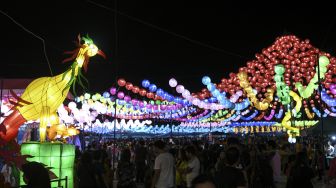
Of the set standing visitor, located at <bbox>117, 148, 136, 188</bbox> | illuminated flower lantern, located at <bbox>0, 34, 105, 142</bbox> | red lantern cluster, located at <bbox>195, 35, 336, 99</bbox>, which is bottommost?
standing visitor, located at <bbox>117, 148, 136, 188</bbox>

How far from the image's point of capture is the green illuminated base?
28.8 ft

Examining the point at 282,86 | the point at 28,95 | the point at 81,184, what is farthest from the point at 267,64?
the point at 81,184

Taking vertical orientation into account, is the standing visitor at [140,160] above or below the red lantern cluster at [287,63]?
below

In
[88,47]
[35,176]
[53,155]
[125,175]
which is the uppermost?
[88,47]

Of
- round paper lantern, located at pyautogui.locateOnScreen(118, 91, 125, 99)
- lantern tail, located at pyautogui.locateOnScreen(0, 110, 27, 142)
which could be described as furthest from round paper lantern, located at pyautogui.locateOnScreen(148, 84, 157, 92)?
lantern tail, located at pyautogui.locateOnScreen(0, 110, 27, 142)

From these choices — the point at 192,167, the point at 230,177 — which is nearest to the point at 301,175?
the point at 192,167

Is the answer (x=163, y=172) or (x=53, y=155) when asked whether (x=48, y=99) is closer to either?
(x=53, y=155)

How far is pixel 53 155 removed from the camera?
890 centimetres

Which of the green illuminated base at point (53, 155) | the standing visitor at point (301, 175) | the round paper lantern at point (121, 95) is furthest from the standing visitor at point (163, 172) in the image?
the round paper lantern at point (121, 95)

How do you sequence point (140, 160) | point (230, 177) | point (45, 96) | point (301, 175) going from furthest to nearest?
1. point (140, 160)
2. point (45, 96)
3. point (301, 175)
4. point (230, 177)

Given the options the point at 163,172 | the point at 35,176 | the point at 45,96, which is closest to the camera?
the point at 35,176

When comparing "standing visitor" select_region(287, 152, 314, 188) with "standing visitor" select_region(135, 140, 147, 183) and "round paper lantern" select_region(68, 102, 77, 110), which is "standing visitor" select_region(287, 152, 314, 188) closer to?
"standing visitor" select_region(135, 140, 147, 183)

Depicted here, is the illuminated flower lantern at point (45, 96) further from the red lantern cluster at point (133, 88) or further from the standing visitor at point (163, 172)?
the red lantern cluster at point (133, 88)

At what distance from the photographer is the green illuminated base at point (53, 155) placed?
877 cm
